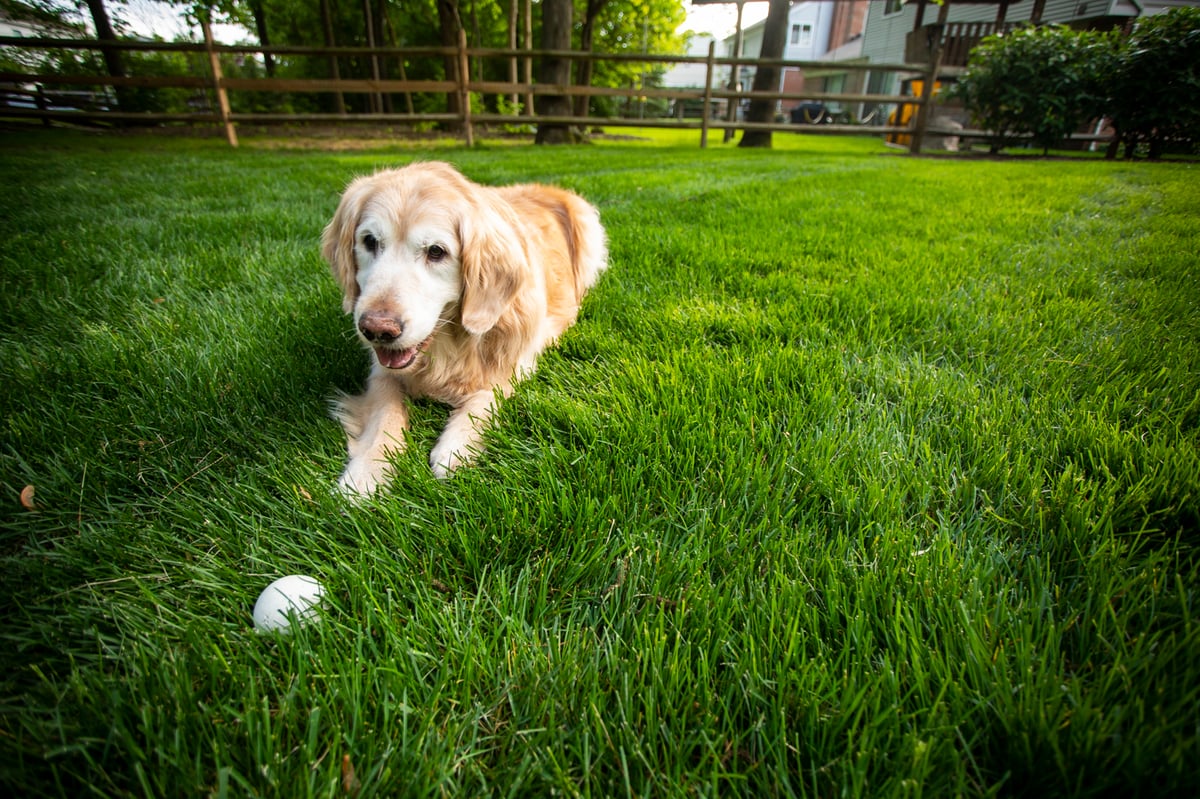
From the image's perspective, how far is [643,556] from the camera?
1211 mm

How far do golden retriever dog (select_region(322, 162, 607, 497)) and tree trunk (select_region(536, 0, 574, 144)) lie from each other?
1123cm

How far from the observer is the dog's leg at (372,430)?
1.58m

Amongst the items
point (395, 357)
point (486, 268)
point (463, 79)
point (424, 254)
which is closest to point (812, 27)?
point (463, 79)

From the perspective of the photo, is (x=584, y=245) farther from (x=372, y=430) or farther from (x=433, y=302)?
(x=372, y=430)

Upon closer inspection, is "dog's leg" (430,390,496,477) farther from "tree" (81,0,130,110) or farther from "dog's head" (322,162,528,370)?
"tree" (81,0,130,110)

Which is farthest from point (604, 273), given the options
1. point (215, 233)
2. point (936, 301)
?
point (215, 233)

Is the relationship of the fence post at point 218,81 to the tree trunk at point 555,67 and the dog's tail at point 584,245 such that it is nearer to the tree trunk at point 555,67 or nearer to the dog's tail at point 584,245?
the tree trunk at point 555,67

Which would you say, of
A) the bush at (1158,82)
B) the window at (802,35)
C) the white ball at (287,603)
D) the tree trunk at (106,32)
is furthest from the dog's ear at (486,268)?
the window at (802,35)

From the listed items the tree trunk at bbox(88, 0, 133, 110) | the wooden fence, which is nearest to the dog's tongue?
the wooden fence

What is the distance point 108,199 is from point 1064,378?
796 centimetres

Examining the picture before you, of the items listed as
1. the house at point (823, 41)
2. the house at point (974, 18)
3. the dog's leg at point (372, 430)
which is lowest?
the dog's leg at point (372, 430)

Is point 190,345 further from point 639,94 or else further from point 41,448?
point 639,94

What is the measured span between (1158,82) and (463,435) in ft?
46.2

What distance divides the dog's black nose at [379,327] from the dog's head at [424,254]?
0.04 m
